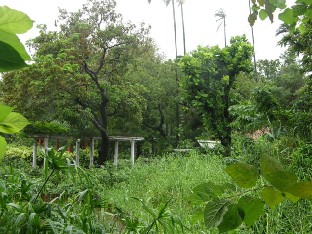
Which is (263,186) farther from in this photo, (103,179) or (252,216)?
(103,179)

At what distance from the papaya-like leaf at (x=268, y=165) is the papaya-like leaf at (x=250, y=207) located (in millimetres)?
46

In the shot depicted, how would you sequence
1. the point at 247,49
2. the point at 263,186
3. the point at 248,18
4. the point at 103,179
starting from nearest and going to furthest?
1. the point at 263,186
2. the point at 248,18
3. the point at 103,179
4. the point at 247,49

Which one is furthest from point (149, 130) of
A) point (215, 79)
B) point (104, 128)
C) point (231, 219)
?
point (231, 219)

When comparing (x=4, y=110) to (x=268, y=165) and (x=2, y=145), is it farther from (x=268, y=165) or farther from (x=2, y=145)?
(x=268, y=165)

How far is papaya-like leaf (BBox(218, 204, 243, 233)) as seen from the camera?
30 cm

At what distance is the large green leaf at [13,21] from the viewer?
7.7 inches

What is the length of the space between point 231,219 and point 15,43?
0.67 feet

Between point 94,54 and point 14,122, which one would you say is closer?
point 14,122

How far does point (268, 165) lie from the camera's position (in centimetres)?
25

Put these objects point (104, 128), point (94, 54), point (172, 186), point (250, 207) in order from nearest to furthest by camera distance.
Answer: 1. point (250, 207)
2. point (172, 186)
3. point (94, 54)
4. point (104, 128)

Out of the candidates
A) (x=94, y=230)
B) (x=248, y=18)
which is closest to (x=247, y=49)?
(x=94, y=230)

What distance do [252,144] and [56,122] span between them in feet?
18.5

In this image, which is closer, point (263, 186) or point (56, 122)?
point (263, 186)

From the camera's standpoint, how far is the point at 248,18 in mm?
621
